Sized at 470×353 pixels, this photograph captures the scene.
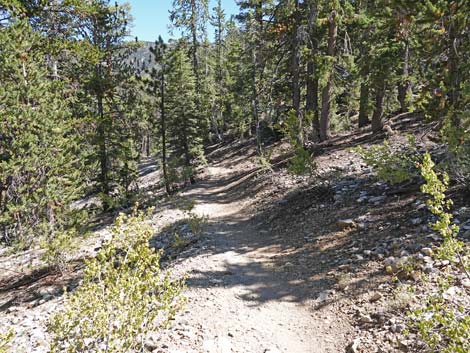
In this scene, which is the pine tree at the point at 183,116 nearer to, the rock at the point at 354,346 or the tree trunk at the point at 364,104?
the tree trunk at the point at 364,104

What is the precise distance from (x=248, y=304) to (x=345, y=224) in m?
3.58

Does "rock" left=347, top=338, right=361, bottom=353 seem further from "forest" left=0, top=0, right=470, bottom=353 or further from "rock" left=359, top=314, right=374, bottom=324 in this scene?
"rock" left=359, top=314, right=374, bottom=324

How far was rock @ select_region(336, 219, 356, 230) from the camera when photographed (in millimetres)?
9014

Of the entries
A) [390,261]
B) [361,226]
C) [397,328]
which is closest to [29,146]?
[361,226]

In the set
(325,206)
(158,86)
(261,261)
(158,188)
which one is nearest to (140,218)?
(261,261)

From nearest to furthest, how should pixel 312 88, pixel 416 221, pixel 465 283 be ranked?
pixel 465 283 → pixel 416 221 → pixel 312 88

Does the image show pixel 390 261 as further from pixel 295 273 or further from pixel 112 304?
pixel 112 304

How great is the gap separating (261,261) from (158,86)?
53.1 feet

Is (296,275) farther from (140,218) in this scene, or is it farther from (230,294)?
(140,218)

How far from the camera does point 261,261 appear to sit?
9.16 meters

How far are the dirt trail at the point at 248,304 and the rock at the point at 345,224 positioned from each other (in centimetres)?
187

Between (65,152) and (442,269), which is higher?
(65,152)

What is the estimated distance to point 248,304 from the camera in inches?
275

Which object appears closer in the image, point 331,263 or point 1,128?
point 331,263
